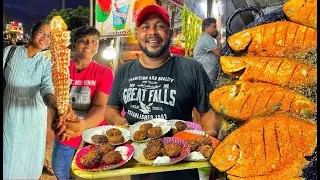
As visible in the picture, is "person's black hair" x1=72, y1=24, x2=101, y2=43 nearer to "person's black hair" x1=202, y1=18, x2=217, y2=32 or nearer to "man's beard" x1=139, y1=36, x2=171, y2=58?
"man's beard" x1=139, y1=36, x2=171, y2=58

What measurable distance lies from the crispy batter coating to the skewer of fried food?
0.56 m

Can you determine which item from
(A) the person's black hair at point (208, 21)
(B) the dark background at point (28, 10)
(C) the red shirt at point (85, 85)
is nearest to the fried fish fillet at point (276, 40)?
(A) the person's black hair at point (208, 21)

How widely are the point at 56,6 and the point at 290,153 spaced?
61.2 inches

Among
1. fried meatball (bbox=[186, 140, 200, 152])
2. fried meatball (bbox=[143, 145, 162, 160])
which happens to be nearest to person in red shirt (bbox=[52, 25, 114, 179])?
fried meatball (bbox=[143, 145, 162, 160])

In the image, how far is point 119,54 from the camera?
6.91 ft

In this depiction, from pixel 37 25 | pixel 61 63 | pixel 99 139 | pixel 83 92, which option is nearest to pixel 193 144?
pixel 99 139

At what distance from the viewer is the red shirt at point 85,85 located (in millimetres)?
2055

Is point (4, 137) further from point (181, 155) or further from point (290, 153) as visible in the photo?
point (290, 153)

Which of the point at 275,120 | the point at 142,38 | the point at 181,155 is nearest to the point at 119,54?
the point at 142,38

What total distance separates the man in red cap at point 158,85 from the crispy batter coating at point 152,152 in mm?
200

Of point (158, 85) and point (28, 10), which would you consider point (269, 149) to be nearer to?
point (158, 85)

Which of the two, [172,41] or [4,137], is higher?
[172,41]

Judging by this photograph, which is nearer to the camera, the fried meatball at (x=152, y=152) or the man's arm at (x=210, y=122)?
the fried meatball at (x=152, y=152)

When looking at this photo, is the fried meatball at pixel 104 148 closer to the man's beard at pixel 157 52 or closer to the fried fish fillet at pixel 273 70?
the man's beard at pixel 157 52
